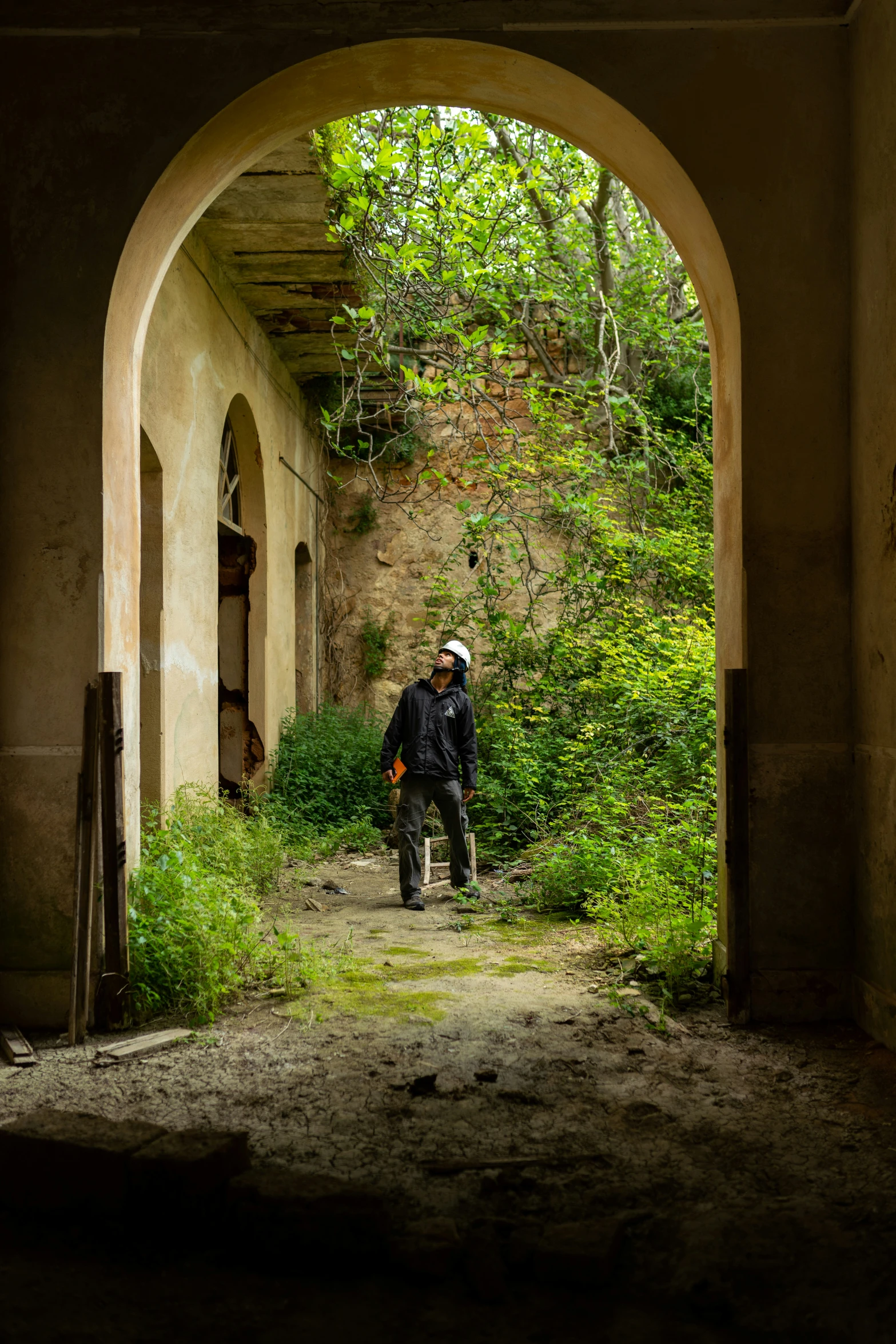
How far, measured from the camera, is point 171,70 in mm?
4113

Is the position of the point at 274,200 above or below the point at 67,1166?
above

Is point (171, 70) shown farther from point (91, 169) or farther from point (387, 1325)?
point (387, 1325)

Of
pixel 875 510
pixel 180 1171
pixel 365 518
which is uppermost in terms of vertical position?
pixel 365 518

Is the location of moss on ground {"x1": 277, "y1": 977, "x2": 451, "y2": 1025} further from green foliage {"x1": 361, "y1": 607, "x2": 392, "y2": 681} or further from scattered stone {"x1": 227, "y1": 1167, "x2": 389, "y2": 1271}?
green foliage {"x1": 361, "y1": 607, "x2": 392, "y2": 681}

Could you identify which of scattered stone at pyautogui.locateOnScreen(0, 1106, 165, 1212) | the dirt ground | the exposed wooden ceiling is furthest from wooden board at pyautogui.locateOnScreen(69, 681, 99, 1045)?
the exposed wooden ceiling

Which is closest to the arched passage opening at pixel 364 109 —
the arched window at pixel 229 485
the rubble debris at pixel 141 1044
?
the rubble debris at pixel 141 1044

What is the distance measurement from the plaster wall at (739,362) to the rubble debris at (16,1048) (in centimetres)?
11

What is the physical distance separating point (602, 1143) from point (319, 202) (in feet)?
20.2

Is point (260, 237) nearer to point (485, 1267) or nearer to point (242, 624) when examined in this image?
point (242, 624)

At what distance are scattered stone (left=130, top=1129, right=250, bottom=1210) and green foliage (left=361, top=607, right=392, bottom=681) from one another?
9566 mm

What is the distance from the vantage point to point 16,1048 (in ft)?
12.4

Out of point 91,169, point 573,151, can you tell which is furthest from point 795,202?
point 573,151

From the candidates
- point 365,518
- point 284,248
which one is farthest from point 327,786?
point 284,248

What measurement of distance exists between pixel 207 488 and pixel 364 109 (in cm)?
328
